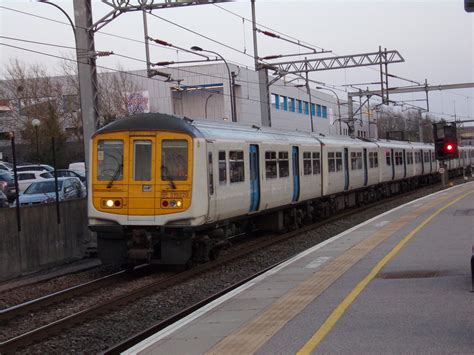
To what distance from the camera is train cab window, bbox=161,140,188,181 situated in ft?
42.9

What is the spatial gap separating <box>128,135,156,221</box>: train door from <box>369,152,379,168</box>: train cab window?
19.3 metres

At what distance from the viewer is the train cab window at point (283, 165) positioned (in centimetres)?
1850

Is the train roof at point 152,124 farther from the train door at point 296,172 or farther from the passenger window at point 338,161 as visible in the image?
→ the passenger window at point 338,161

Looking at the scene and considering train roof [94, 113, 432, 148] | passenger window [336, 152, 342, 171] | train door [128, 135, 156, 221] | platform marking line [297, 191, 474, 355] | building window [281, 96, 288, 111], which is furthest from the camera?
building window [281, 96, 288, 111]

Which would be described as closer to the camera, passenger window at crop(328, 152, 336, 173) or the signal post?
passenger window at crop(328, 152, 336, 173)

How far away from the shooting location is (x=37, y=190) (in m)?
23.7

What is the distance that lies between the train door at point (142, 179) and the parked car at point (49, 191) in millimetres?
8025

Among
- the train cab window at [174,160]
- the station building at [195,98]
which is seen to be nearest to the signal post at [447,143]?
the train cab window at [174,160]

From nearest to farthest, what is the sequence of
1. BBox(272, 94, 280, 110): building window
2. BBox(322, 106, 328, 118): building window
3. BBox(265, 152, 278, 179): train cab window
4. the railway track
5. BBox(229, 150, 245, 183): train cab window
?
1. the railway track
2. BBox(229, 150, 245, 183): train cab window
3. BBox(265, 152, 278, 179): train cab window
4. BBox(272, 94, 280, 110): building window
5. BBox(322, 106, 328, 118): building window

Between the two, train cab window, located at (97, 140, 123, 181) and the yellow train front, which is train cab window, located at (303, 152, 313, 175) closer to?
the yellow train front

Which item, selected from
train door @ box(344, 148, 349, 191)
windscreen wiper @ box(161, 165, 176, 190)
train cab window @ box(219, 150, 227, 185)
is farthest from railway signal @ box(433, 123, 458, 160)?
windscreen wiper @ box(161, 165, 176, 190)

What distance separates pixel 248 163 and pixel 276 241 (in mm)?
3299

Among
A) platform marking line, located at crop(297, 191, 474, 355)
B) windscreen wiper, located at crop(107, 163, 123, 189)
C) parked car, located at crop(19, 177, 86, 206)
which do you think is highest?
windscreen wiper, located at crop(107, 163, 123, 189)

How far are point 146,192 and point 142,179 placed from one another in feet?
0.86
